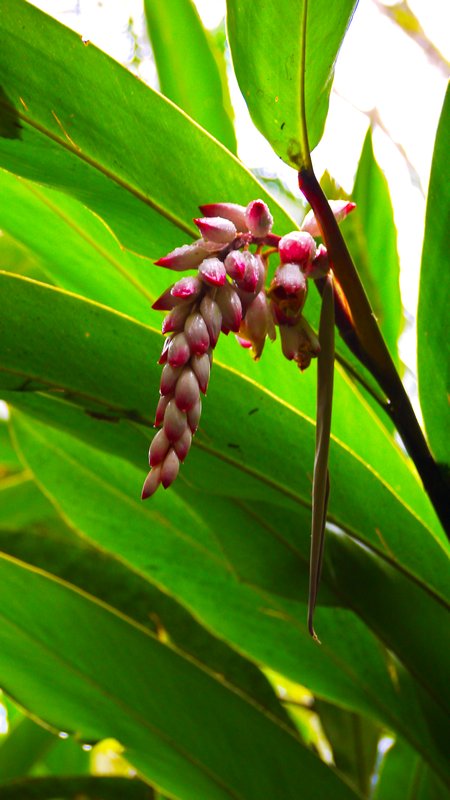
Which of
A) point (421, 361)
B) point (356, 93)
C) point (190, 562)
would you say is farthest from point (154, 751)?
point (356, 93)

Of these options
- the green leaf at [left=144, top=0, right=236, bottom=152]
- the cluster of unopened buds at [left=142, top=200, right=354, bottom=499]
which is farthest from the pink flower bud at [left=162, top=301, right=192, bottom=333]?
the green leaf at [left=144, top=0, right=236, bottom=152]

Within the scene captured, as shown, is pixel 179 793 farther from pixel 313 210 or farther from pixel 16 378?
pixel 313 210

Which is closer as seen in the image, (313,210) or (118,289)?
(313,210)

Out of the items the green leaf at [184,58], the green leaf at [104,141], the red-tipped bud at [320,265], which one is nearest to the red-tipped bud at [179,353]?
the red-tipped bud at [320,265]

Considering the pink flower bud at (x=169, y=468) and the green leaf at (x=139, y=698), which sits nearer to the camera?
the pink flower bud at (x=169, y=468)

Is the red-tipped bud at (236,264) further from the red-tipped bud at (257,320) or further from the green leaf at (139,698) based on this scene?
the green leaf at (139,698)

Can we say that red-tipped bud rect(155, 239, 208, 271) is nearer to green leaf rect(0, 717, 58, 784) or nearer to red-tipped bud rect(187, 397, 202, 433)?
red-tipped bud rect(187, 397, 202, 433)

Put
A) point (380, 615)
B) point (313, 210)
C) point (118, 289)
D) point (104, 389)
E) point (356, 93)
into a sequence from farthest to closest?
1. point (356, 93)
2. point (118, 289)
3. point (380, 615)
4. point (104, 389)
5. point (313, 210)
